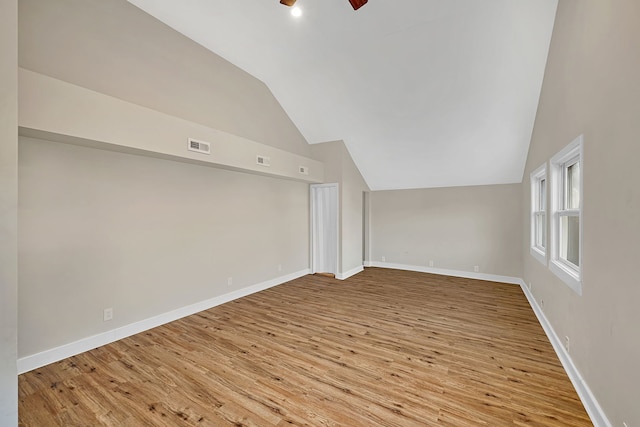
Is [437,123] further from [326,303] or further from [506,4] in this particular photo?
[326,303]

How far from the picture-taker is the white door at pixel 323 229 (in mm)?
5992

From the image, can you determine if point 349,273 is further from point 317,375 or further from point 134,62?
point 134,62

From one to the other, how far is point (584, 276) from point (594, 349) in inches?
20.5

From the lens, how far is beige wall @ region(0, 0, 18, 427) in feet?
5.32

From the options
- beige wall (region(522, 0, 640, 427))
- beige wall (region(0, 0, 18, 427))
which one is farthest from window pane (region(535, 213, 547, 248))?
beige wall (region(0, 0, 18, 427))

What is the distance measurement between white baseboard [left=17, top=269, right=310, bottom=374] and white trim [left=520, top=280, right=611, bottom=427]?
13.5 feet

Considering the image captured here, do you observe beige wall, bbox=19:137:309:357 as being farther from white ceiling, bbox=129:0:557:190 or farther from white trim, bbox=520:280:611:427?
white trim, bbox=520:280:611:427

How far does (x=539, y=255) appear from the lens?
3553 mm

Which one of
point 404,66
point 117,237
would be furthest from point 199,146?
point 404,66

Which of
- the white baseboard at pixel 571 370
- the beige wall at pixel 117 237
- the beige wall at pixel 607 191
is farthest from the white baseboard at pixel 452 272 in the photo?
the beige wall at pixel 117 237

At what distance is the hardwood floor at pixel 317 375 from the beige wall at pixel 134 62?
2.79 meters

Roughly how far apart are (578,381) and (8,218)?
427 cm

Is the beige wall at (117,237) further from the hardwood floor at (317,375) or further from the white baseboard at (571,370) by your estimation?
the white baseboard at (571,370)

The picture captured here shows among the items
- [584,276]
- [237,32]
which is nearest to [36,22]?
[237,32]
